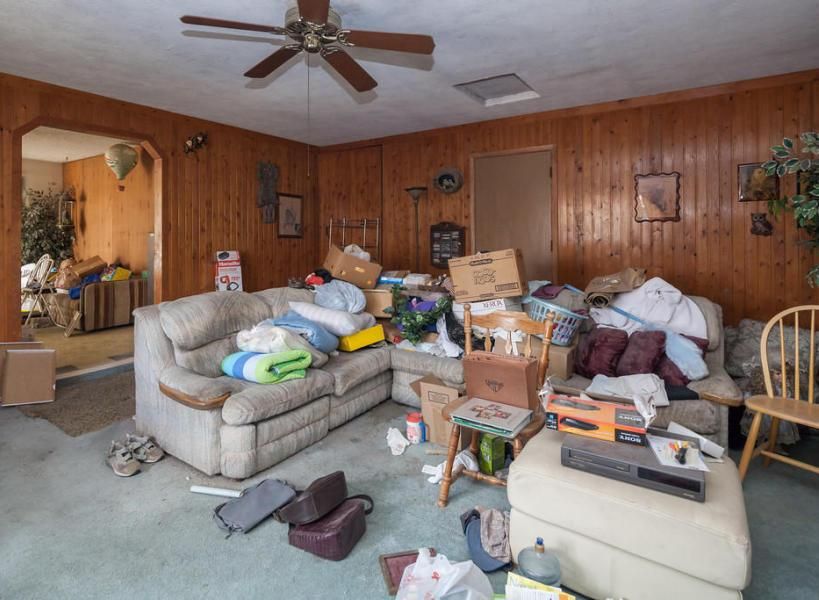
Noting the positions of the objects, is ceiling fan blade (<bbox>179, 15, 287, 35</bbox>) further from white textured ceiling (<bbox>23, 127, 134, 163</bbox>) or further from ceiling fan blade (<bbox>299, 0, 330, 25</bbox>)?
white textured ceiling (<bbox>23, 127, 134, 163</bbox>)

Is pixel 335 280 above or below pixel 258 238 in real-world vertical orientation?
below

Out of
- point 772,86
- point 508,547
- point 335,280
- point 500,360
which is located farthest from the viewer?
point 335,280

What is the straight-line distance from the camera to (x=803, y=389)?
9.84ft

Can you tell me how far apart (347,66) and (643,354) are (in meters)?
2.52

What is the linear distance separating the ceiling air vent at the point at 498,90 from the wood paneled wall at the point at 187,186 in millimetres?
2760

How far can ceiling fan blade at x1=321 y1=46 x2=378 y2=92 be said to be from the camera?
2504 millimetres

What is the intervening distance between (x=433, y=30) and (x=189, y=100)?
2627 millimetres

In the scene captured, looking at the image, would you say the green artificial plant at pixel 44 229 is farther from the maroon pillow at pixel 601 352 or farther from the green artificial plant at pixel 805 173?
the green artificial plant at pixel 805 173

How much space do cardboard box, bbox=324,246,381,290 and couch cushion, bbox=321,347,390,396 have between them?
2.92 feet

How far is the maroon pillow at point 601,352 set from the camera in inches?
122

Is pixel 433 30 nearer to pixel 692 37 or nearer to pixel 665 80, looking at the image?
pixel 692 37

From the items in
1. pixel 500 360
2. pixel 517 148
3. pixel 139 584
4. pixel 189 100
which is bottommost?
pixel 139 584

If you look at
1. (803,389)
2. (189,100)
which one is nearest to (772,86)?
(803,389)

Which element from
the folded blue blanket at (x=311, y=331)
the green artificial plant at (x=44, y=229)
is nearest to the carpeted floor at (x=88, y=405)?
the folded blue blanket at (x=311, y=331)
